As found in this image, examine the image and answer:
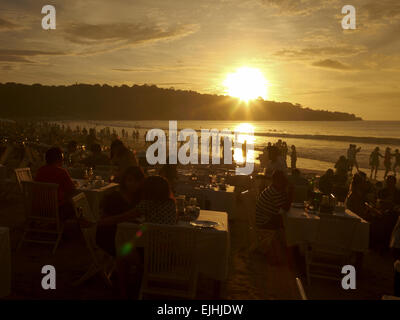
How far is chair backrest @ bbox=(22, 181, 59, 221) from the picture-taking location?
4.92 m

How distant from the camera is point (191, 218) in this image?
14.1 ft

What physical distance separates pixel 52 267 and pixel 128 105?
11209 cm

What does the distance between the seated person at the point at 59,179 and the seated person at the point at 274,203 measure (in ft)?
9.33

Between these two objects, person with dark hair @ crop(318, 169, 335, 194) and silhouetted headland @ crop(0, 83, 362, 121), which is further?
silhouetted headland @ crop(0, 83, 362, 121)

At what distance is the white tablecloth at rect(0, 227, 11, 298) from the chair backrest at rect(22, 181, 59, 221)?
1409 mm

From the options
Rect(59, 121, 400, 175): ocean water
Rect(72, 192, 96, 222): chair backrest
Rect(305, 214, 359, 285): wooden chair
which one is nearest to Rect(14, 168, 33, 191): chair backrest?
Rect(72, 192, 96, 222): chair backrest

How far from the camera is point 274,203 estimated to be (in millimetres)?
5211

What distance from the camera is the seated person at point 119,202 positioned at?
150 inches

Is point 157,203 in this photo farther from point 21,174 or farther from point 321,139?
point 321,139

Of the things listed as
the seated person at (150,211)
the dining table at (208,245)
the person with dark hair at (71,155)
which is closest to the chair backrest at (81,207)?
the seated person at (150,211)

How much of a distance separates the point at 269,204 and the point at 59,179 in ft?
10.3

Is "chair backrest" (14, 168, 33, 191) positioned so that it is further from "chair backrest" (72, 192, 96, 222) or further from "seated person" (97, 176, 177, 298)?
"seated person" (97, 176, 177, 298)

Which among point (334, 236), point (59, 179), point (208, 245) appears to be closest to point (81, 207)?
point (59, 179)
